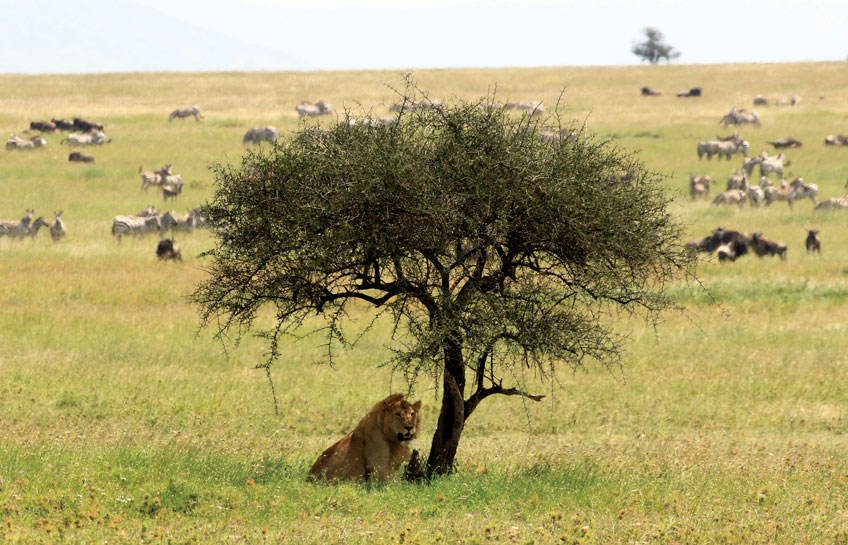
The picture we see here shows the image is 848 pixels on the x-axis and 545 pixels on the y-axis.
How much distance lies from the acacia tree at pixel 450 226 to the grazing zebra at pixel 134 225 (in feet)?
92.1

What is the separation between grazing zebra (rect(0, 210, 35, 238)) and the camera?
40.3 metres

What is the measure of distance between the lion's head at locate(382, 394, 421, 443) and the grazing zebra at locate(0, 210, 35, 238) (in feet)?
101

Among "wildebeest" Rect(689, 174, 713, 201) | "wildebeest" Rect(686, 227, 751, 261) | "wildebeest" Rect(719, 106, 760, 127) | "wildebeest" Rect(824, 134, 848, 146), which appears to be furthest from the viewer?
"wildebeest" Rect(719, 106, 760, 127)

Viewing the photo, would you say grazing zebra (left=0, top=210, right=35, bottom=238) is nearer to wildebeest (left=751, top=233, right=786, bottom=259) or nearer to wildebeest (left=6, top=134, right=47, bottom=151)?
wildebeest (left=6, top=134, right=47, bottom=151)

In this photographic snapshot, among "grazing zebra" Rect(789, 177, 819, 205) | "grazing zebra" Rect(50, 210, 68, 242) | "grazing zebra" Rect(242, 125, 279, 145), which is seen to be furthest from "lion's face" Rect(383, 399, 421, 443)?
"grazing zebra" Rect(242, 125, 279, 145)

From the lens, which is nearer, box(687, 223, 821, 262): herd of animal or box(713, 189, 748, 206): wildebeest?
box(687, 223, 821, 262): herd of animal

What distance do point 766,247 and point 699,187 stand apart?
11.7 m

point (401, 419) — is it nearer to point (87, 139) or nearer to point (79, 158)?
point (79, 158)

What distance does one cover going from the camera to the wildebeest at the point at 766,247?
125ft

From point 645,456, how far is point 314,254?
6.48 meters

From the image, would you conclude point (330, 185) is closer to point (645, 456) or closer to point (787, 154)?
point (645, 456)

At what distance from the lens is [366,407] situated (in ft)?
67.5

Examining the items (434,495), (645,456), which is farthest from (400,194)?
(645,456)

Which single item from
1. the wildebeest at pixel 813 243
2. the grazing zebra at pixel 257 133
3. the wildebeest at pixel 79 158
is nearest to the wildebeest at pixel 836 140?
the wildebeest at pixel 813 243
